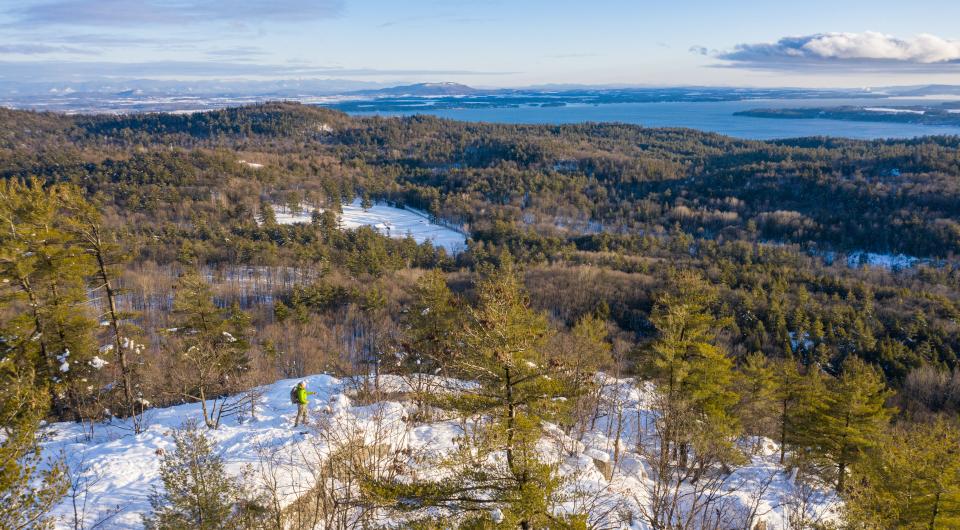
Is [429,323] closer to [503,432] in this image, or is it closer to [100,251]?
[100,251]

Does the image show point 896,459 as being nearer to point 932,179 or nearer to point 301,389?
point 301,389

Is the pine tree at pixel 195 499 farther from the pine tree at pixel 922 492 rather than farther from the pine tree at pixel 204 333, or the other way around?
the pine tree at pixel 922 492

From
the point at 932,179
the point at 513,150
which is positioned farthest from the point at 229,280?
the point at 932,179

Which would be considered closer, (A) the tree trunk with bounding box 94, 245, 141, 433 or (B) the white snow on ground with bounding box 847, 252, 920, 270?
(A) the tree trunk with bounding box 94, 245, 141, 433

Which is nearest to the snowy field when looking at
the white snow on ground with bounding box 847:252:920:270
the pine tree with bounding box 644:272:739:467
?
the white snow on ground with bounding box 847:252:920:270

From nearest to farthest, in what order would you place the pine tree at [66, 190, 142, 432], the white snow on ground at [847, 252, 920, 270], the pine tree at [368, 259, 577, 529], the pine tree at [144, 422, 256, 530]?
1. the pine tree at [144, 422, 256, 530]
2. the pine tree at [368, 259, 577, 529]
3. the pine tree at [66, 190, 142, 432]
4. the white snow on ground at [847, 252, 920, 270]

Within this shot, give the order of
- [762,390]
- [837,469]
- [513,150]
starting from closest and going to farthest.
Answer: [837,469]
[762,390]
[513,150]

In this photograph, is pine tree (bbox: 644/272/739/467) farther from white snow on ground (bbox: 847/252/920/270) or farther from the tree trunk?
white snow on ground (bbox: 847/252/920/270)

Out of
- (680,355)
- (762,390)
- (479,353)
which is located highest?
(479,353)
